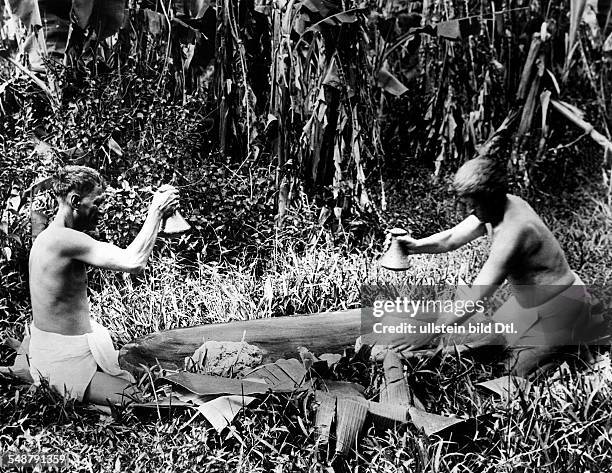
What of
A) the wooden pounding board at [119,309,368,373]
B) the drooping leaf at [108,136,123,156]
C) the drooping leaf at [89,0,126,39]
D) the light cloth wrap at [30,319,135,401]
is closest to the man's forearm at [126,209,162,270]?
the light cloth wrap at [30,319,135,401]

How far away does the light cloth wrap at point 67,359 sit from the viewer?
242 centimetres

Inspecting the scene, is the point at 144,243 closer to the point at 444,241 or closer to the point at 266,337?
the point at 266,337

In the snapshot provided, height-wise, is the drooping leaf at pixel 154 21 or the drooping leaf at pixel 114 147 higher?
the drooping leaf at pixel 154 21

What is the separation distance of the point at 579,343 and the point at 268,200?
134 centimetres

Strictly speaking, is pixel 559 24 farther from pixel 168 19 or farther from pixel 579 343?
pixel 168 19

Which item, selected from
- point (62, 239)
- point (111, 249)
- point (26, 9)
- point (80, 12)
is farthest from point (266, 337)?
point (26, 9)

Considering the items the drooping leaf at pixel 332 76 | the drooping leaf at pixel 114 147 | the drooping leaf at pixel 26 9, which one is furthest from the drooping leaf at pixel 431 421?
the drooping leaf at pixel 26 9

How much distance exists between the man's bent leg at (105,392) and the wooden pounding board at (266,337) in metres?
0.18

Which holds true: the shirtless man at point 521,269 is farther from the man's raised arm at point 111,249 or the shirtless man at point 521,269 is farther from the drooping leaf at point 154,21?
the drooping leaf at point 154,21

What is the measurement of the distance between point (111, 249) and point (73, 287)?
0.60 feet

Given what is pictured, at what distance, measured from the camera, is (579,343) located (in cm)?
255

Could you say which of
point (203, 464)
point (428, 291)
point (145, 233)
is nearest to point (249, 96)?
point (145, 233)

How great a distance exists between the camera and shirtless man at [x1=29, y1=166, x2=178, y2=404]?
2.39 metres

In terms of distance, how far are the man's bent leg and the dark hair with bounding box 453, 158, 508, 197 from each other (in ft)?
4.36
